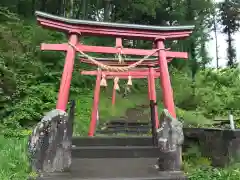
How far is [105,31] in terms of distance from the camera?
5773 mm

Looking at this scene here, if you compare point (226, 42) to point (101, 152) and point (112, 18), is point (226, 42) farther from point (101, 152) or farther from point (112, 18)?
point (101, 152)

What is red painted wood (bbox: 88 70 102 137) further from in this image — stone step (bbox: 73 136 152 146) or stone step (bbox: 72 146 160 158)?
stone step (bbox: 72 146 160 158)

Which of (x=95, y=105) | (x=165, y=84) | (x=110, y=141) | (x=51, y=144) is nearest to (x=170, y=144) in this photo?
(x=165, y=84)

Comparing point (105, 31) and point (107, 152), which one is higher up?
point (105, 31)

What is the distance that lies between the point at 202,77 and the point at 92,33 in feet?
35.3

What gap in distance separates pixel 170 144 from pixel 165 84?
4.53 feet

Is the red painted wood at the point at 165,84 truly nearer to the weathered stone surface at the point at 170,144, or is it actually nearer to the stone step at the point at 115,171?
the weathered stone surface at the point at 170,144

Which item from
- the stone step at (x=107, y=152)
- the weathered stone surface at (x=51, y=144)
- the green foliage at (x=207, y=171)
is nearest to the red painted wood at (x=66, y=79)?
the weathered stone surface at (x=51, y=144)

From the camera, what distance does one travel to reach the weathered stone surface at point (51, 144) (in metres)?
4.48

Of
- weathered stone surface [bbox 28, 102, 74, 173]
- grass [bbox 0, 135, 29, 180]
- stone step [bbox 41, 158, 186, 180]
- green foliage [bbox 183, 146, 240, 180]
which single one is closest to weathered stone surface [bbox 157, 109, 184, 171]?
stone step [bbox 41, 158, 186, 180]

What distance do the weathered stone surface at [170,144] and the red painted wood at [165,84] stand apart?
567 millimetres

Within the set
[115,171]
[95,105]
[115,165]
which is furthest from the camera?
[95,105]

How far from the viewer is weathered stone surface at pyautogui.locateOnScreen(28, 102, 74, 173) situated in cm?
448

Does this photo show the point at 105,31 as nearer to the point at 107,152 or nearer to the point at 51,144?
the point at 107,152
